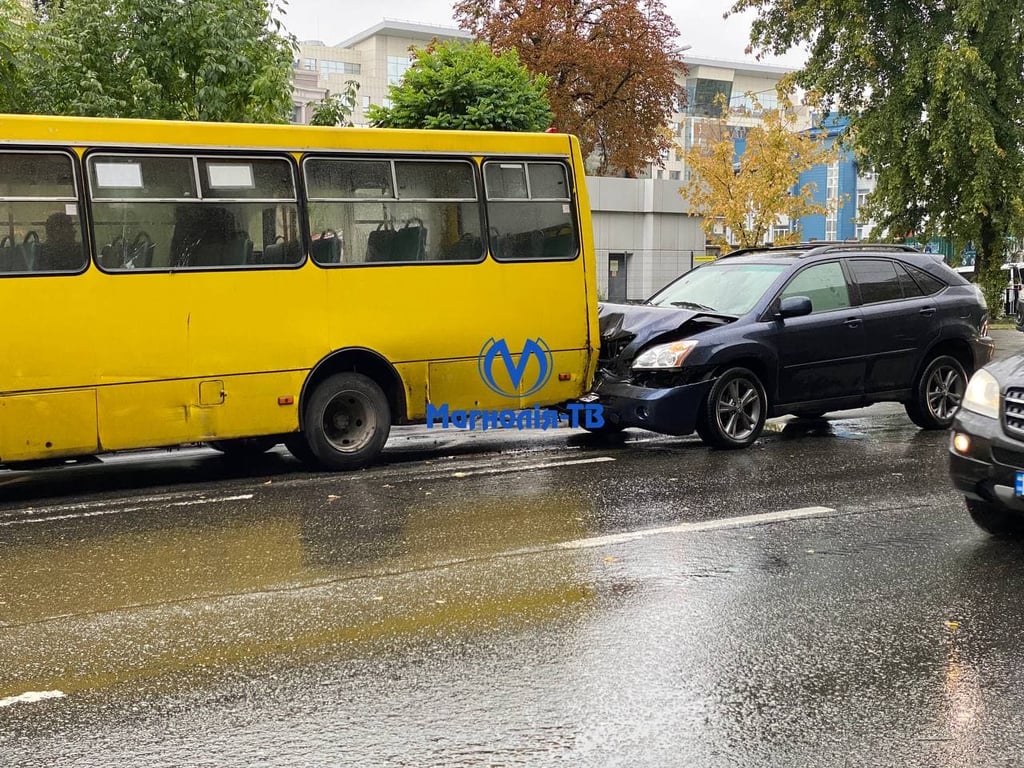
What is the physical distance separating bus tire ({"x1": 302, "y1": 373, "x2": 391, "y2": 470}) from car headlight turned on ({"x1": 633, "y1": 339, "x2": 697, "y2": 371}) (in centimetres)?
238

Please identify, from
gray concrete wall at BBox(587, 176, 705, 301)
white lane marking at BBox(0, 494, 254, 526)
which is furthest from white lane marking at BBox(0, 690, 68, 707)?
gray concrete wall at BBox(587, 176, 705, 301)

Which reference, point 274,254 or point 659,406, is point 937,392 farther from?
point 274,254

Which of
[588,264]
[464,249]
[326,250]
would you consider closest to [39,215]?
[326,250]

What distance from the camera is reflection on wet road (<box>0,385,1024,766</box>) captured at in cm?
401

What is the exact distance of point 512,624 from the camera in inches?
208

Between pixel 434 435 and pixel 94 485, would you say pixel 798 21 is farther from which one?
pixel 94 485

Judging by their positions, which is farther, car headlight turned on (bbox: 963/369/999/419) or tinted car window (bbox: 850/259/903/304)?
tinted car window (bbox: 850/259/903/304)

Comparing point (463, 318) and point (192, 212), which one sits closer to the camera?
point (192, 212)

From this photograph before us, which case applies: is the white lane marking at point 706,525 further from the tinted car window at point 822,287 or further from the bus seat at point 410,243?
the bus seat at point 410,243

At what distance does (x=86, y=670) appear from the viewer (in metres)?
4.70

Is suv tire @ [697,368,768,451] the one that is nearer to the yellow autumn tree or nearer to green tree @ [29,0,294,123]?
green tree @ [29,0,294,123]

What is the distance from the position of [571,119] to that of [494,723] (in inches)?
1568

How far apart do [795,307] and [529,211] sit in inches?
105

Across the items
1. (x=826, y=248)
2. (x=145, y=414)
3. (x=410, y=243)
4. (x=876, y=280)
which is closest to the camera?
(x=145, y=414)
